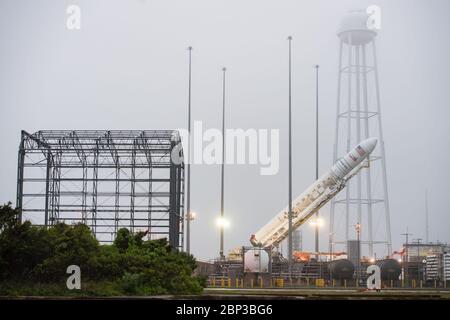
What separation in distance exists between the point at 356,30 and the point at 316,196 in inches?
1044

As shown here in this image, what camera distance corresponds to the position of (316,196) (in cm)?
7200

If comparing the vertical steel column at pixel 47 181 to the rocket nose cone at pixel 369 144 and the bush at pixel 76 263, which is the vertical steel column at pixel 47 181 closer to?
the rocket nose cone at pixel 369 144

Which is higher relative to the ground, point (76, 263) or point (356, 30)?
point (356, 30)

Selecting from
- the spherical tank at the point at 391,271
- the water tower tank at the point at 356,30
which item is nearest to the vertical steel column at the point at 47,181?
the spherical tank at the point at 391,271

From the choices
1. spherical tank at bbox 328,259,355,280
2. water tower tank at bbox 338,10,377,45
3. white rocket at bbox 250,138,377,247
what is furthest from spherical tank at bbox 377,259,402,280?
water tower tank at bbox 338,10,377,45

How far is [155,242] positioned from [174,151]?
81.2 feet

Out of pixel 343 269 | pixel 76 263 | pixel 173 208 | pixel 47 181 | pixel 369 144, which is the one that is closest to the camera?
pixel 76 263

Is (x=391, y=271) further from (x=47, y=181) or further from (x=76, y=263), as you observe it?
(x=76, y=263)

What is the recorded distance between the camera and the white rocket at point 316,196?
7069cm

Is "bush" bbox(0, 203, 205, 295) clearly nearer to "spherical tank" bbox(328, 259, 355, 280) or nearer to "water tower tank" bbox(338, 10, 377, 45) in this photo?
"spherical tank" bbox(328, 259, 355, 280)

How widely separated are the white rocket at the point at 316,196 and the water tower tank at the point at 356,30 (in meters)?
22.3

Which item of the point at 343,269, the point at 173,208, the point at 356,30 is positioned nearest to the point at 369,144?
the point at 343,269
